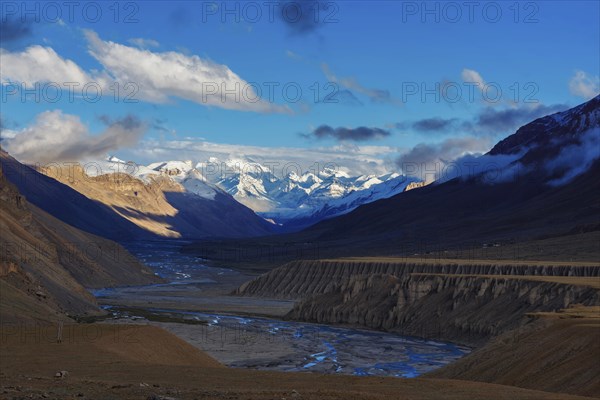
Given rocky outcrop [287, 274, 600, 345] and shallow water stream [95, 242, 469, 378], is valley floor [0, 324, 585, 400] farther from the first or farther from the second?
rocky outcrop [287, 274, 600, 345]

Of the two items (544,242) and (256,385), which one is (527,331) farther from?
(544,242)

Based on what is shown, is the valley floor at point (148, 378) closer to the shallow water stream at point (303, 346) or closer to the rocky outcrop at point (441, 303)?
the shallow water stream at point (303, 346)

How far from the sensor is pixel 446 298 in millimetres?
99938

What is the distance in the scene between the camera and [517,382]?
5031cm

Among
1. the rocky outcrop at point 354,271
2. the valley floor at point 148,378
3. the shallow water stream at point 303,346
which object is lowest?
the shallow water stream at point 303,346

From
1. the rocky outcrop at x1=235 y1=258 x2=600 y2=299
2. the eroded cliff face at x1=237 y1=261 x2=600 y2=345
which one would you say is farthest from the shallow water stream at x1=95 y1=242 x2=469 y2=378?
the rocky outcrop at x1=235 y1=258 x2=600 y2=299

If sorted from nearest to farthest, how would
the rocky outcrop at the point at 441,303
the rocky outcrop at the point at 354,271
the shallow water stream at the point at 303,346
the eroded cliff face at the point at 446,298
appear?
the shallow water stream at the point at 303,346, the rocky outcrop at the point at 441,303, the eroded cliff face at the point at 446,298, the rocky outcrop at the point at 354,271

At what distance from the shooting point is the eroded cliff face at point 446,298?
279 ft

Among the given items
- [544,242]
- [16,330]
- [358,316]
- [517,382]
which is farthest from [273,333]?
[544,242]

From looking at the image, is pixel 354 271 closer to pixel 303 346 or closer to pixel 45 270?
pixel 45 270

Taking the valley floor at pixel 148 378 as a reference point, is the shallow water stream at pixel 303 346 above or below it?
below

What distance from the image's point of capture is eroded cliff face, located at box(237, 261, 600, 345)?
84938 millimetres

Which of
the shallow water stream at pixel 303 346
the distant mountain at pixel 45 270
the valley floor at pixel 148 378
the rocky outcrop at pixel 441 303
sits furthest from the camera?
the distant mountain at pixel 45 270

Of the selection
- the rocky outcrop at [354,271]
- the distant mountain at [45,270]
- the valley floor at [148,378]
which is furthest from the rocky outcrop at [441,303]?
the valley floor at [148,378]
